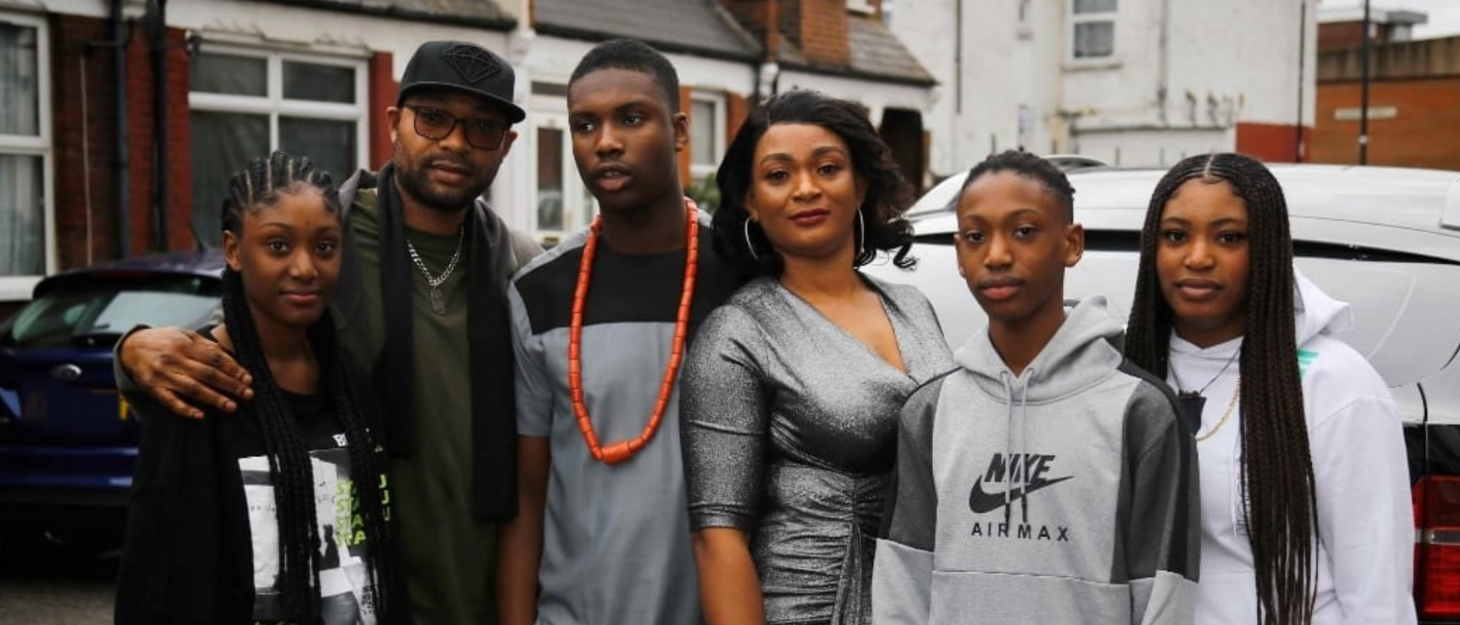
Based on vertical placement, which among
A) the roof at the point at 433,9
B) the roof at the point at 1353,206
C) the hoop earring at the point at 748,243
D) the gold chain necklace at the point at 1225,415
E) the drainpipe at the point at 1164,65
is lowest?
the gold chain necklace at the point at 1225,415

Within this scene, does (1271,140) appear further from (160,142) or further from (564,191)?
(160,142)

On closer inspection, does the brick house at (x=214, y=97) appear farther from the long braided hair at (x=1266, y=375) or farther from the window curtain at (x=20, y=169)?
the long braided hair at (x=1266, y=375)

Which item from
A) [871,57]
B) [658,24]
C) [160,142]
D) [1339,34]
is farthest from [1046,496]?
[1339,34]

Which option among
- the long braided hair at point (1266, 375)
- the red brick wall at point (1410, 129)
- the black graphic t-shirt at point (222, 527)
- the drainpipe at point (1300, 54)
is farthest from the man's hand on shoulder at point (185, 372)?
the red brick wall at point (1410, 129)

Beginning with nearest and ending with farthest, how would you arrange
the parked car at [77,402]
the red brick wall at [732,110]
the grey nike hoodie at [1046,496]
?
the grey nike hoodie at [1046,496] → the parked car at [77,402] → the red brick wall at [732,110]

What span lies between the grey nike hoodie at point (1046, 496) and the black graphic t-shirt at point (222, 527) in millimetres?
983

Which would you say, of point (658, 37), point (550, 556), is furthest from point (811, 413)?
point (658, 37)

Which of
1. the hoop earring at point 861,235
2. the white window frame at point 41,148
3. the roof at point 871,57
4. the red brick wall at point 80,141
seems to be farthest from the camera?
the roof at point 871,57

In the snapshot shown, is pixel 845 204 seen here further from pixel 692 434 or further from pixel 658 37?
pixel 658 37

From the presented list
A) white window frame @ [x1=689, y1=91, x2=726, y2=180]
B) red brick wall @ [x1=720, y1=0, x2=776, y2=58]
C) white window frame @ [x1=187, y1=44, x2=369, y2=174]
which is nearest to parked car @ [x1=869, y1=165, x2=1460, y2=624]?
white window frame @ [x1=187, y1=44, x2=369, y2=174]

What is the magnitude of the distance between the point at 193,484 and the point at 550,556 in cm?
70

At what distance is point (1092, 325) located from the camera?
105 inches

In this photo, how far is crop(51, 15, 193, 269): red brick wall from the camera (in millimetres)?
11133

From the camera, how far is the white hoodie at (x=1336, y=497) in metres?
2.59
